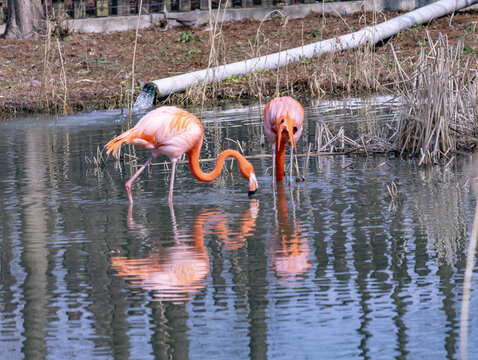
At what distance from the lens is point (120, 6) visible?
21.8 metres

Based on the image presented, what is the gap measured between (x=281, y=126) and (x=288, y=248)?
237 cm

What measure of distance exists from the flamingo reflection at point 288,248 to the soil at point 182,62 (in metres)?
7.09

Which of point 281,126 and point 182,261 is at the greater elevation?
point 281,126

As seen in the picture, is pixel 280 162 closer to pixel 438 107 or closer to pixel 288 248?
pixel 438 107

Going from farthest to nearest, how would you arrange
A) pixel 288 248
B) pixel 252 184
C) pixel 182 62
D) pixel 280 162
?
pixel 182 62 → pixel 280 162 → pixel 252 184 → pixel 288 248

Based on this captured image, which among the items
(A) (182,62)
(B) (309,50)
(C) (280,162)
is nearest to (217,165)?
(C) (280,162)

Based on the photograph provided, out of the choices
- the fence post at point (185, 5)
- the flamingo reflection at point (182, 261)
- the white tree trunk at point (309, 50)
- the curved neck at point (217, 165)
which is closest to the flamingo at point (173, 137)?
the curved neck at point (217, 165)

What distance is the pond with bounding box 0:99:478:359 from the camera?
4.10 m

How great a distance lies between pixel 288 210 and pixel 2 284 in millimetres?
2587

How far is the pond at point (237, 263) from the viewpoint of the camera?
13.4ft

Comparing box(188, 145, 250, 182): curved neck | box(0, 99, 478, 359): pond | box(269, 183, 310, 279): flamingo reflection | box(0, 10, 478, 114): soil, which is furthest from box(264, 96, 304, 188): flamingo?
box(0, 10, 478, 114): soil

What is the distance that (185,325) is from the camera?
4.30 meters

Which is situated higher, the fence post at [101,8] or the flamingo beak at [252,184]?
the fence post at [101,8]

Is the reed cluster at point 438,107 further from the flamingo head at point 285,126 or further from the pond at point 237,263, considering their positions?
the flamingo head at point 285,126
